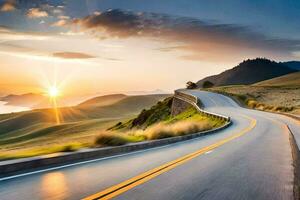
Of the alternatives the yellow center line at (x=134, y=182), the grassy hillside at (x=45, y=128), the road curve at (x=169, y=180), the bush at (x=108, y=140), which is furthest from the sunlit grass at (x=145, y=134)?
the grassy hillside at (x=45, y=128)

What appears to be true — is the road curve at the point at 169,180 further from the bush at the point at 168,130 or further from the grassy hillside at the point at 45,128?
the grassy hillside at the point at 45,128

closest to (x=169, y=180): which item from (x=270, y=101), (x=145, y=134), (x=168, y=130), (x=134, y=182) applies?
(x=134, y=182)

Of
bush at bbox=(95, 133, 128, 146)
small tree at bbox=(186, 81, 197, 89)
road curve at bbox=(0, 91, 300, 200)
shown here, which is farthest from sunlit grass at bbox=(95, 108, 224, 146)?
small tree at bbox=(186, 81, 197, 89)

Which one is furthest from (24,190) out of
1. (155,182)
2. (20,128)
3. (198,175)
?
(20,128)

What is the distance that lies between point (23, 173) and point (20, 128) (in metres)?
160

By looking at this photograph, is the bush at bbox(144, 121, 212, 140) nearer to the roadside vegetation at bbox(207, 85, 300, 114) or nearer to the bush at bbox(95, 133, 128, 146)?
the bush at bbox(95, 133, 128, 146)

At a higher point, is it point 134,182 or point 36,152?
point 36,152

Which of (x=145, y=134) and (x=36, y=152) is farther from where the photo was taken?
(x=145, y=134)

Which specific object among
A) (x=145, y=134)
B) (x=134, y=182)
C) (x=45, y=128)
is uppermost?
(x=134, y=182)

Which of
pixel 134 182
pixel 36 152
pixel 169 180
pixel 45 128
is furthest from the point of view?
pixel 45 128

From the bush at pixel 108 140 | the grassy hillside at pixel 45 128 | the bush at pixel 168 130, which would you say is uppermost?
the bush at pixel 108 140

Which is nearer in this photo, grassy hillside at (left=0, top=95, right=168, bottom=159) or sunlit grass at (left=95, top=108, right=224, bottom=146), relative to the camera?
sunlit grass at (left=95, top=108, right=224, bottom=146)

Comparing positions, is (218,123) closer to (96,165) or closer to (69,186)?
(96,165)

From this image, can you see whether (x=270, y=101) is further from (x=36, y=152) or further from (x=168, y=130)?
(x=36, y=152)
